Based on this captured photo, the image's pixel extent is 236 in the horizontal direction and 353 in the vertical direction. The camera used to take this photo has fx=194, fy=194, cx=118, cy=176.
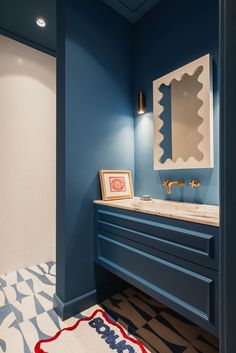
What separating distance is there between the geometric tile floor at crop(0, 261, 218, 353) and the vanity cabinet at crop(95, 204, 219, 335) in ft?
1.22

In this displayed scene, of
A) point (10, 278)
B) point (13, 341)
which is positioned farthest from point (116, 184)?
point (10, 278)

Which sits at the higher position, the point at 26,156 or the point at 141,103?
the point at 141,103

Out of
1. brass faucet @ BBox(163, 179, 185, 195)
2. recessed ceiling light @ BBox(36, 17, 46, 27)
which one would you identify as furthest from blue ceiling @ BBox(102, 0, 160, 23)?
brass faucet @ BBox(163, 179, 185, 195)

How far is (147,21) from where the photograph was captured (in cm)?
197

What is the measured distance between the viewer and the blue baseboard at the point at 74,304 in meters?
1.54

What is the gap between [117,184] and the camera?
189 centimetres

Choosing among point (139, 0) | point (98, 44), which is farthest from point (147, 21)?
point (98, 44)

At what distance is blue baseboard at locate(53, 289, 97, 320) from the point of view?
1.54 m

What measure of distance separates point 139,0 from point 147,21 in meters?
0.19

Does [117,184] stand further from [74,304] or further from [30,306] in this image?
[30,306]

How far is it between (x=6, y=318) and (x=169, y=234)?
57.3 inches

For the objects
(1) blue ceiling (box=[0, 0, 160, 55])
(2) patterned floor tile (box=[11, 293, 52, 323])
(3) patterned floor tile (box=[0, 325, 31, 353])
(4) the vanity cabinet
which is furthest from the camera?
(1) blue ceiling (box=[0, 0, 160, 55])

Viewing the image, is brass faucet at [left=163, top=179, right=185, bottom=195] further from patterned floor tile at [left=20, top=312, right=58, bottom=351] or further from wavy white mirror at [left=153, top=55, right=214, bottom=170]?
patterned floor tile at [left=20, top=312, right=58, bottom=351]
